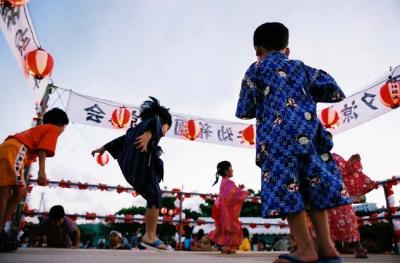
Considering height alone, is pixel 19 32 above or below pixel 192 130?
above

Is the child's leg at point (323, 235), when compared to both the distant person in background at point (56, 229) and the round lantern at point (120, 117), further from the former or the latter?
the round lantern at point (120, 117)

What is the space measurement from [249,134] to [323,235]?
301 inches

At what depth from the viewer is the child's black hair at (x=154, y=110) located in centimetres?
397

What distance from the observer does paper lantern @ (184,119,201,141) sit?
8.77 m

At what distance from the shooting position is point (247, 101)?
204 centimetres

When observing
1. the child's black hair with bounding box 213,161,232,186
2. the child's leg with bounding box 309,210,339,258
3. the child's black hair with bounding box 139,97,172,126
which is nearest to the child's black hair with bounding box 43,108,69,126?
the child's black hair with bounding box 139,97,172,126

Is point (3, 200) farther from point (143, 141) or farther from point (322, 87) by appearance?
point (322, 87)

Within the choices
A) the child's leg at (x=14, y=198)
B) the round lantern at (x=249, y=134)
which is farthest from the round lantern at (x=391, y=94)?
the child's leg at (x=14, y=198)

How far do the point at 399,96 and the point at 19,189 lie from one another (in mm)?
6982

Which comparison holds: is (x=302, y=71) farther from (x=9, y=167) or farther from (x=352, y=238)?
(x=352, y=238)

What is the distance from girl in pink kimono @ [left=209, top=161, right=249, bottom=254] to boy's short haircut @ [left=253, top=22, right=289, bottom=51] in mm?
3514

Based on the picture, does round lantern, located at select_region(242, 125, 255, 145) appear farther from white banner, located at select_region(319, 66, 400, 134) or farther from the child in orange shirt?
the child in orange shirt

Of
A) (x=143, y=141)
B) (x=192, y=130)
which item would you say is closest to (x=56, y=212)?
(x=143, y=141)

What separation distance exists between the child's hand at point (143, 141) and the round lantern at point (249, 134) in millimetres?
6092
